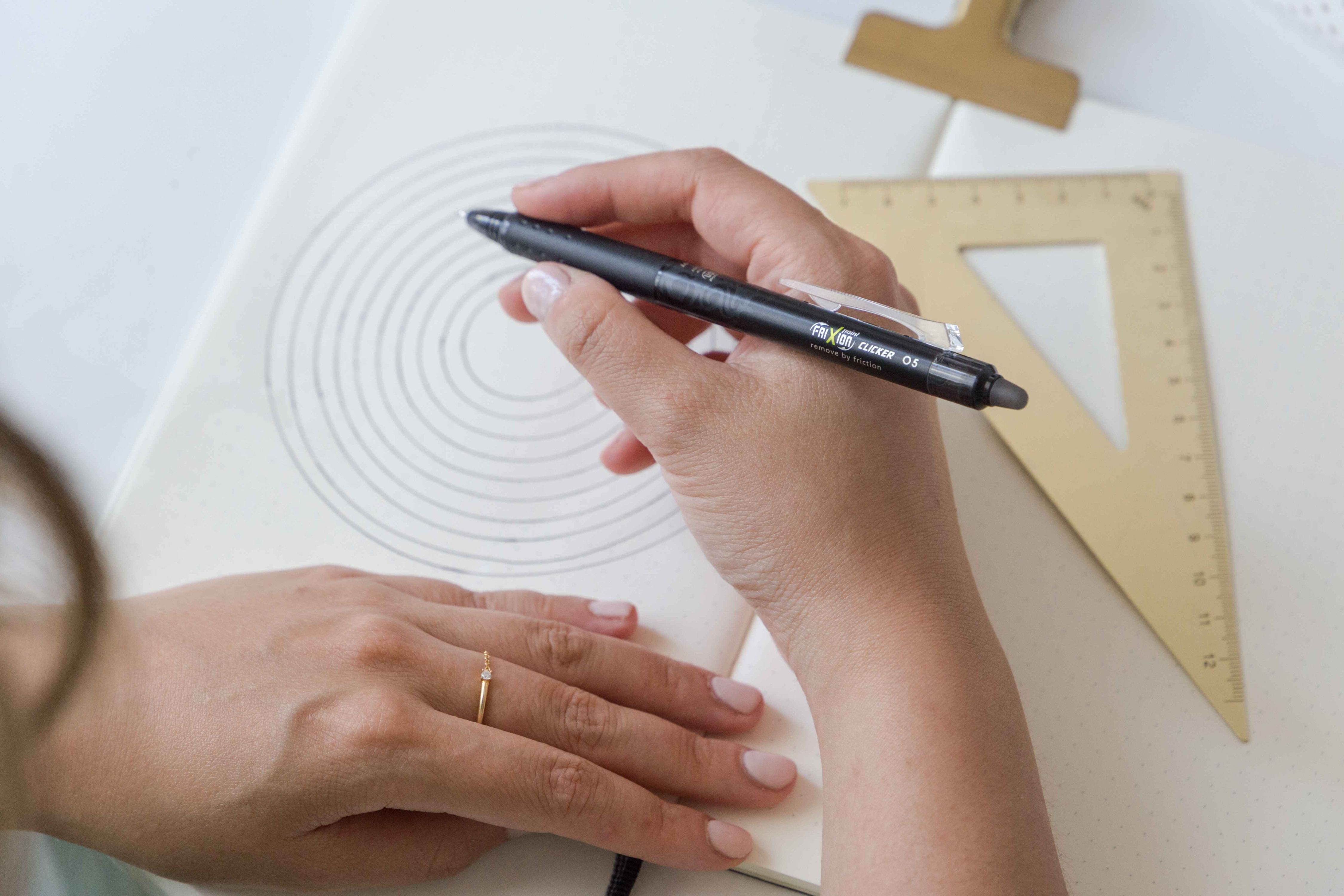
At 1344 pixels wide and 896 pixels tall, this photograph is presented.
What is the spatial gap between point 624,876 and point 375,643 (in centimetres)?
28

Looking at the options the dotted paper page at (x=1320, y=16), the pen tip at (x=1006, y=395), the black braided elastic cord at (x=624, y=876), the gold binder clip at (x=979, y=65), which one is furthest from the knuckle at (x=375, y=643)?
the dotted paper page at (x=1320, y=16)

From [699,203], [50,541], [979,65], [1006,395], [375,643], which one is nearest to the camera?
[50,541]

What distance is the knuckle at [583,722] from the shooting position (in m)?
0.73

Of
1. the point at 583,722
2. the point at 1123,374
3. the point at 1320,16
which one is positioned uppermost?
the point at 1320,16

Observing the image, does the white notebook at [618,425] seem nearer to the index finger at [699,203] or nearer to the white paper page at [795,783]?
the white paper page at [795,783]

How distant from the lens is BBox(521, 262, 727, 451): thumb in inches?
27.6

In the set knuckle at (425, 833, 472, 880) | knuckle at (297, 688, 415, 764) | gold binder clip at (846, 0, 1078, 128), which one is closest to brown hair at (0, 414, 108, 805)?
knuckle at (297, 688, 415, 764)

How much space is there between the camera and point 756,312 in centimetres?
71

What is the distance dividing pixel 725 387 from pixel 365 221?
1.89 feet

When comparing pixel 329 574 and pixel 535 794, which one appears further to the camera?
pixel 329 574

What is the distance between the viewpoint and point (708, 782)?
75cm

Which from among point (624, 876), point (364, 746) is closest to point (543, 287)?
point (364, 746)

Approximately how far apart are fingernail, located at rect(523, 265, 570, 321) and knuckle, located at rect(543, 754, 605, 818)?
0.37 metres

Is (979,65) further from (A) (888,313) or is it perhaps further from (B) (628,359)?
(B) (628,359)
